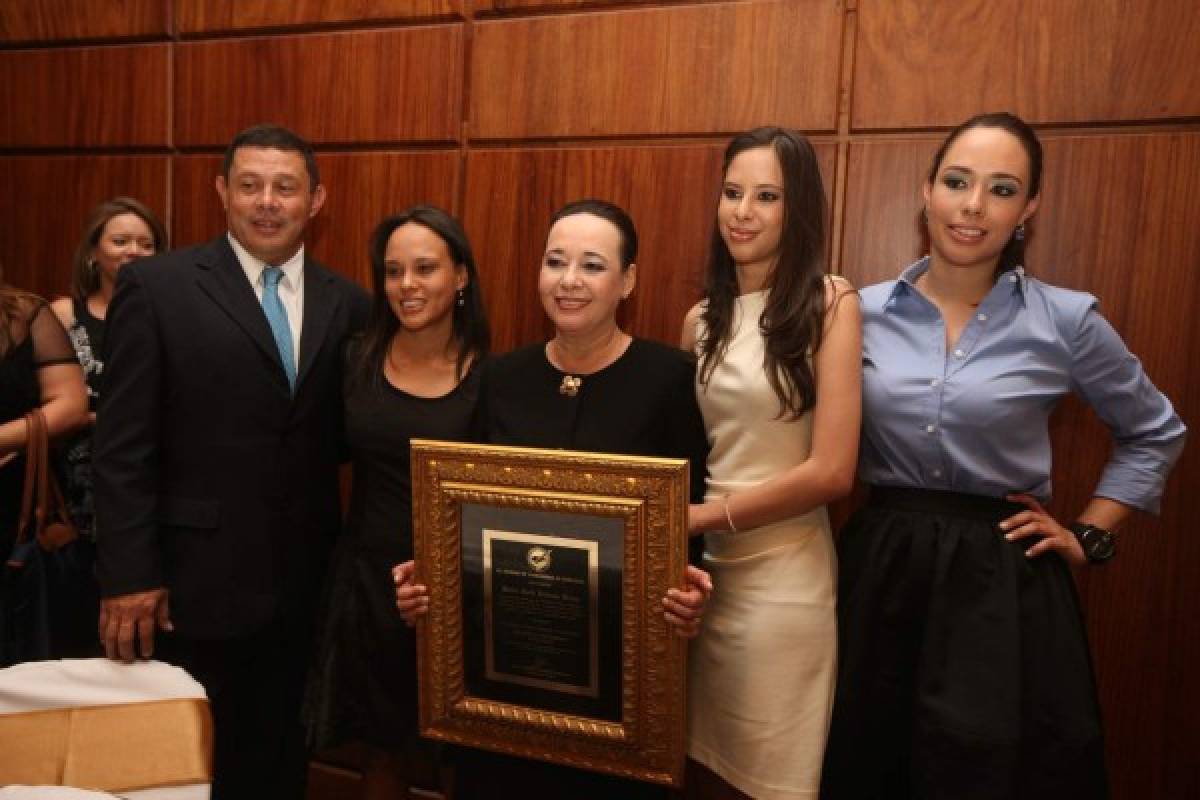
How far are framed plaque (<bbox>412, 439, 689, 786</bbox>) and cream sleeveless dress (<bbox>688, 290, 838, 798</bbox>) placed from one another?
25 centimetres

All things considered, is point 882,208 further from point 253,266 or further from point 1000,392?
point 253,266

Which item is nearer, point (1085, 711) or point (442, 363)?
point (1085, 711)

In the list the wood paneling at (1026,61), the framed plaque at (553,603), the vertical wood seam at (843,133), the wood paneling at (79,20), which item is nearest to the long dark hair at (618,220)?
the framed plaque at (553,603)

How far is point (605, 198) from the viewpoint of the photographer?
2686mm

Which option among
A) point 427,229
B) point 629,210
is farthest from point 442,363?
point 629,210

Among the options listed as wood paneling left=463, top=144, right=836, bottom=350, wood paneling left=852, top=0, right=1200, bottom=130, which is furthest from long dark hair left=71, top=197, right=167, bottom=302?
wood paneling left=852, top=0, right=1200, bottom=130

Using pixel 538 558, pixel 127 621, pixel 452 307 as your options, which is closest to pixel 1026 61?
pixel 452 307

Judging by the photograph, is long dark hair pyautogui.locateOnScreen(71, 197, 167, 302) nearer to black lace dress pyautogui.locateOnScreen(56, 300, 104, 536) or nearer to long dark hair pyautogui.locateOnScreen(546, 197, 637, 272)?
black lace dress pyautogui.locateOnScreen(56, 300, 104, 536)

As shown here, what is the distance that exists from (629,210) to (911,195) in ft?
2.61

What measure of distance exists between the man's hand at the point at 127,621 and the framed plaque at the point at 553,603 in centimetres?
71

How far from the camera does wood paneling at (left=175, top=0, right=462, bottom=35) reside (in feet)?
9.52

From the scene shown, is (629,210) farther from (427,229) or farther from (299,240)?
(299,240)

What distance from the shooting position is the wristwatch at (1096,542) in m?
1.80

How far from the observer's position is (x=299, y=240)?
2.22 meters
